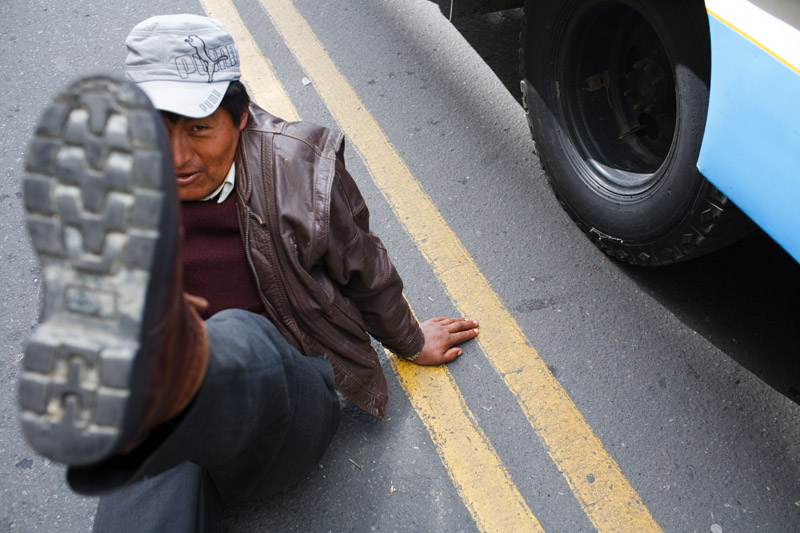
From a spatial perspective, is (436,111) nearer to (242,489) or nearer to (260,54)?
(260,54)

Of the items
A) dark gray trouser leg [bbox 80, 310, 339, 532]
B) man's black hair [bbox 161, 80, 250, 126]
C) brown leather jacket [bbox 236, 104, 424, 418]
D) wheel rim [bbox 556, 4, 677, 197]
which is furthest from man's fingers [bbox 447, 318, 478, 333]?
man's black hair [bbox 161, 80, 250, 126]

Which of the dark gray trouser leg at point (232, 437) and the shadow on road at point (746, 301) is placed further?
the shadow on road at point (746, 301)

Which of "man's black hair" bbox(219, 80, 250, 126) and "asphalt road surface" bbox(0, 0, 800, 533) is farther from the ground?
"man's black hair" bbox(219, 80, 250, 126)

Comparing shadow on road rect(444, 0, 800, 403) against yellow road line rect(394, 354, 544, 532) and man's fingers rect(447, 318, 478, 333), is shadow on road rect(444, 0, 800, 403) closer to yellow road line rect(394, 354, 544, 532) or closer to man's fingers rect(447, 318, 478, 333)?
man's fingers rect(447, 318, 478, 333)

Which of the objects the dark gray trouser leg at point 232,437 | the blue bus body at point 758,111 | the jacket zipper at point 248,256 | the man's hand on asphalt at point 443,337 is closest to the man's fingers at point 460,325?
the man's hand on asphalt at point 443,337

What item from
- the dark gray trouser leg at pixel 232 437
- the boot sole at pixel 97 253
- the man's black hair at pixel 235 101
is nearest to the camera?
the boot sole at pixel 97 253

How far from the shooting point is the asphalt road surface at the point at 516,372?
2.13 metres

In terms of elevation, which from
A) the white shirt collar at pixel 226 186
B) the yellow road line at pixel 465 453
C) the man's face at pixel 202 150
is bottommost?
the yellow road line at pixel 465 453

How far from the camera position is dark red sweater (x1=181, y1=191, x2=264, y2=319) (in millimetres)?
1782

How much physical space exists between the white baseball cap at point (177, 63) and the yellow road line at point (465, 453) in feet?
4.25

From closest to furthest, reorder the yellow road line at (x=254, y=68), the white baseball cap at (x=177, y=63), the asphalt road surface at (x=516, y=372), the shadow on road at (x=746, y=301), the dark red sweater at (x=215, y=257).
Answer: the white baseball cap at (x=177, y=63)
the dark red sweater at (x=215, y=257)
the asphalt road surface at (x=516, y=372)
the shadow on road at (x=746, y=301)
the yellow road line at (x=254, y=68)

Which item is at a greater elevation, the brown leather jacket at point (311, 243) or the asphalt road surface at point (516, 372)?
the brown leather jacket at point (311, 243)

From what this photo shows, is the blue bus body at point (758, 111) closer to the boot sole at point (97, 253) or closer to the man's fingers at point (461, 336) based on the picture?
the man's fingers at point (461, 336)

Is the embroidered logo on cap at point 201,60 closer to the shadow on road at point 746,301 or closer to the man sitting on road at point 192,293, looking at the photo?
the man sitting on road at point 192,293
